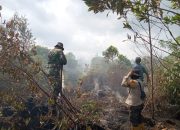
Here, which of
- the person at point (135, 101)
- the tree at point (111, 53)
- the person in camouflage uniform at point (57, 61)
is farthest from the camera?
the tree at point (111, 53)

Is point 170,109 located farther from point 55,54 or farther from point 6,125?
point 6,125

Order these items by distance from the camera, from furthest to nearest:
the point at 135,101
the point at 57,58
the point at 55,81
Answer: the point at 57,58 → the point at 55,81 → the point at 135,101

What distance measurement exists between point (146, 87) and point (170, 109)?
1183 millimetres

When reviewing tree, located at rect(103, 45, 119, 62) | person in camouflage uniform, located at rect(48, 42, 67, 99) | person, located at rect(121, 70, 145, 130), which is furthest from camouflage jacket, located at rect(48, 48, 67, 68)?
tree, located at rect(103, 45, 119, 62)

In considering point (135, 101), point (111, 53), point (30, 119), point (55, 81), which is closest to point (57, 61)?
point (55, 81)

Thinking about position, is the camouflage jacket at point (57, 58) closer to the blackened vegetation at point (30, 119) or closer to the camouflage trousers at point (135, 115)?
the blackened vegetation at point (30, 119)

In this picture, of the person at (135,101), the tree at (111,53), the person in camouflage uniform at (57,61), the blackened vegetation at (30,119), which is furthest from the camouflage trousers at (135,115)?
the tree at (111,53)

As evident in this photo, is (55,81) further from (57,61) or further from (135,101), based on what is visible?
(135,101)

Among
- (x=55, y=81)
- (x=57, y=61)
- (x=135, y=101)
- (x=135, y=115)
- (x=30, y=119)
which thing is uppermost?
(x=57, y=61)

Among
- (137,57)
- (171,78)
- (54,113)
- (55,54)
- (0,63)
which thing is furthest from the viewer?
(171,78)

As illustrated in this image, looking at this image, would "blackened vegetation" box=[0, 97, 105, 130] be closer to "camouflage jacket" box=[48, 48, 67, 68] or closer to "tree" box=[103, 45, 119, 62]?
"camouflage jacket" box=[48, 48, 67, 68]

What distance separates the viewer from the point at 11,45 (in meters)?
8.01

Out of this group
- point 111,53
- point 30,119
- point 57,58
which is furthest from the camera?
point 111,53

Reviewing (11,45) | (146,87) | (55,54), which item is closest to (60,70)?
(55,54)
